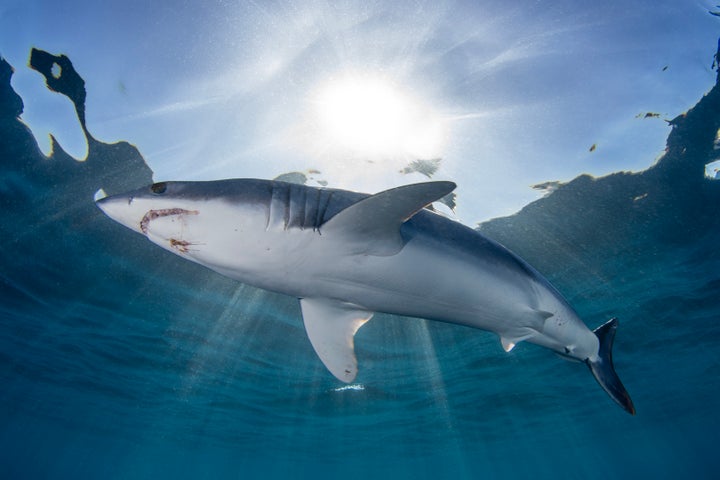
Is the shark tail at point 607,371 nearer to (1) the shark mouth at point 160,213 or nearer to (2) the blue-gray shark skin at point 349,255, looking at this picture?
(2) the blue-gray shark skin at point 349,255

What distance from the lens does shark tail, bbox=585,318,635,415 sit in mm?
3908

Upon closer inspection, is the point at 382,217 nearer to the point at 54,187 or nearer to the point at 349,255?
the point at 349,255

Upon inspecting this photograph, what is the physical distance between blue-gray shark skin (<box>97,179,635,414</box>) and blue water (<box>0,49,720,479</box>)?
6.65 m

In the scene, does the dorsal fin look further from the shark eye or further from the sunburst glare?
the sunburst glare

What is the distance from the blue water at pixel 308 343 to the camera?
31.4ft

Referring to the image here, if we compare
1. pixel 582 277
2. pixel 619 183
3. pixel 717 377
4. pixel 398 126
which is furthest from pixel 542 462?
pixel 398 126

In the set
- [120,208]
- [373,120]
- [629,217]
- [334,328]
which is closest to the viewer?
[120,208]

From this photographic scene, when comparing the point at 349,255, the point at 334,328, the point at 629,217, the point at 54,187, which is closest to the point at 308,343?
the point at 54,187

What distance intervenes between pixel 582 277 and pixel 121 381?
25.7 m

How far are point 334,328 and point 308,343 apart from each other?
1329 cm

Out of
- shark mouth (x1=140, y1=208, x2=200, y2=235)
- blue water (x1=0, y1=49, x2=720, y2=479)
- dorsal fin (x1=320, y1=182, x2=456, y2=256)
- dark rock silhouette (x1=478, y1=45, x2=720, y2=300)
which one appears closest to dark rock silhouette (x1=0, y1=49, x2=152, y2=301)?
blue water (x1=0, y1=49, x2=720, y2=479)

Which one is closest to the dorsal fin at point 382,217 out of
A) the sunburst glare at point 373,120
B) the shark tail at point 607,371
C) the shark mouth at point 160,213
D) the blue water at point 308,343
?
the shark mouth at point 160,213

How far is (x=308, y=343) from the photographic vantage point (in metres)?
16.1

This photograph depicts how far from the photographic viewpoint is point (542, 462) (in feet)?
187
